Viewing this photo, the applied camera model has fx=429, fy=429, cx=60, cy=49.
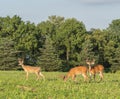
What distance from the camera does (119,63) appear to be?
64000 mm

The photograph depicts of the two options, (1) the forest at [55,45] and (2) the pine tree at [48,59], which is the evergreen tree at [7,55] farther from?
(2) the pine tree at [48,59]

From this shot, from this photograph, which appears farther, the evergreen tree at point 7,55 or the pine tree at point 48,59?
the pine tree at point 48,59

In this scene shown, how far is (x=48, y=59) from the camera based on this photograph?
2346 inches

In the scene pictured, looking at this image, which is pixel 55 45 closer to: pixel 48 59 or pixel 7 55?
pixel 48 59

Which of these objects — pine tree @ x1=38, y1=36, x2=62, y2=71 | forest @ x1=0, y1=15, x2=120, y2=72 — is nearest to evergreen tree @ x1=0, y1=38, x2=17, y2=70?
forest @ x1=0, y1=15, x2=120, y2=72

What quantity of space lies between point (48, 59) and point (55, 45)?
875 centimetres

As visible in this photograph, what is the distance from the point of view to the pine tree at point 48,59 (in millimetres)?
59656

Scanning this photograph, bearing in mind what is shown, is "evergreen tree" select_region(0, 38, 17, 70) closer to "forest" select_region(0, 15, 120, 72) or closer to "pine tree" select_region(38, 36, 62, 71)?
"forest" select_region(0, 15, 120, 72)

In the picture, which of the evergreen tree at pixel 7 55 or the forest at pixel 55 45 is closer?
the evergreen tree at pixel 7 55

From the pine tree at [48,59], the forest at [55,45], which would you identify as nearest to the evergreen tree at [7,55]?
the forest at [55,45]

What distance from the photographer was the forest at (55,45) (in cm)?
6006

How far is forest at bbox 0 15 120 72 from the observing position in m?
60.1

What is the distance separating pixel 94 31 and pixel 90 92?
184 feet

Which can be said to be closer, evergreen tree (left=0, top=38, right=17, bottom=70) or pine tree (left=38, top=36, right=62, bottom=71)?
evergreen tree (left=0, top=38, right=17, bottom=70)
